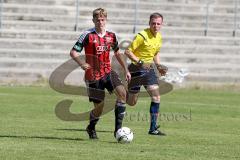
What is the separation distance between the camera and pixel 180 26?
3159 cm

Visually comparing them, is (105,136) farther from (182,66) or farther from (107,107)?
(182,66)

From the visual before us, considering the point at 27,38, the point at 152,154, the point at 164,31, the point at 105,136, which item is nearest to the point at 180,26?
the point at 164,31

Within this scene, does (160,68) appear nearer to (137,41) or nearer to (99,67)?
(137,41)

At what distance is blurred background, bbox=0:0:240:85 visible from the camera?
27.2 m

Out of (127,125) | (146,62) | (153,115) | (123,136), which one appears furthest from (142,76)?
(123,136)

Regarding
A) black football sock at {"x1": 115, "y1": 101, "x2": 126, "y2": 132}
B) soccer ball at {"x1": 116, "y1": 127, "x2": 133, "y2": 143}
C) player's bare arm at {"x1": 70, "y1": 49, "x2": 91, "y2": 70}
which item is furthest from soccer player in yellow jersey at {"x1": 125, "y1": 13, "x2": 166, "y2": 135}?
soccer ball at {"x1": 116, "y1": 127, "x2": 133, "y2": 143}

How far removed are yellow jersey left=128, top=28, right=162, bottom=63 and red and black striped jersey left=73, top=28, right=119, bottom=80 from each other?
170cm

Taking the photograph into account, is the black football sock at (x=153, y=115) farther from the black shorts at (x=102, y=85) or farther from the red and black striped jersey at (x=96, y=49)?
the red and black striped jersey at (x=96, y=49)

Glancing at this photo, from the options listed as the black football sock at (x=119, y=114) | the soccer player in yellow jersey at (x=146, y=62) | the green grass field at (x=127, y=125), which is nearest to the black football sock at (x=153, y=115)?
the soccer player in yellow jersey at (x=146, y=62)

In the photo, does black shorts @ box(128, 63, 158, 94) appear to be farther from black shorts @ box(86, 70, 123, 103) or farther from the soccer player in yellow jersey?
black shorts @ box(86, 70, 123, 103)

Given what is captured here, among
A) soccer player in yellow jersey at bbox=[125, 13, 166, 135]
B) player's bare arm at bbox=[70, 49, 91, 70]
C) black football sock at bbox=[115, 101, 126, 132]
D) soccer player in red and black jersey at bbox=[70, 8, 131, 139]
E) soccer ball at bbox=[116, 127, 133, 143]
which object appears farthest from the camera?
soccer player in yellow jersey at bbox=[125, 13, 166, 135]

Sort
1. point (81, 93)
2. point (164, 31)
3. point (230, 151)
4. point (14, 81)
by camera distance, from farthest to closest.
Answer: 1. point (164, 31)
2. point (14, 81)
3. point (81, 93)
4. point (230, 151)

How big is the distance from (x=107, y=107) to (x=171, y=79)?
9596 millimetres

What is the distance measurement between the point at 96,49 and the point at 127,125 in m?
3.68
